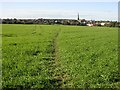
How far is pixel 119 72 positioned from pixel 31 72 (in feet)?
19.3

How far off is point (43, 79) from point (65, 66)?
199 inches

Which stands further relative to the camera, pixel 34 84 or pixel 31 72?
pixel 31 72

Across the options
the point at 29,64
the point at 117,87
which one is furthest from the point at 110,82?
the point at 29,64

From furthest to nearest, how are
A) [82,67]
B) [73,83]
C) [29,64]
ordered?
[29,64] < [82,67] < [73,83]

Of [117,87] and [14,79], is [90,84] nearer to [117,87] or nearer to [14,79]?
[117,87]

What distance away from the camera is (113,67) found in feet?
70.1

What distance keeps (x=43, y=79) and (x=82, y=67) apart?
469 cm

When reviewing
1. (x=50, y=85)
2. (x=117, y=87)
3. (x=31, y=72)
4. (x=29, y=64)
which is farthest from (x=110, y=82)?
(x=29, y=64)

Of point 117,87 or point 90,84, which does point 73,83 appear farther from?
point 117,87

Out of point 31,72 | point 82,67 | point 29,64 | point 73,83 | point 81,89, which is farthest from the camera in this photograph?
point 29,64

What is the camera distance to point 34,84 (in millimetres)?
16125

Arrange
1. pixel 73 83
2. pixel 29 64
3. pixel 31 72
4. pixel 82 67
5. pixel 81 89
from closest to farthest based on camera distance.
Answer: pixel 81 89
pixel 73 83
pixel 31 72
pixel 82 67
pixel 29 64

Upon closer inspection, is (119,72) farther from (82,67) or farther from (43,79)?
(43,79)

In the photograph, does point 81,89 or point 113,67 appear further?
point 113,67
